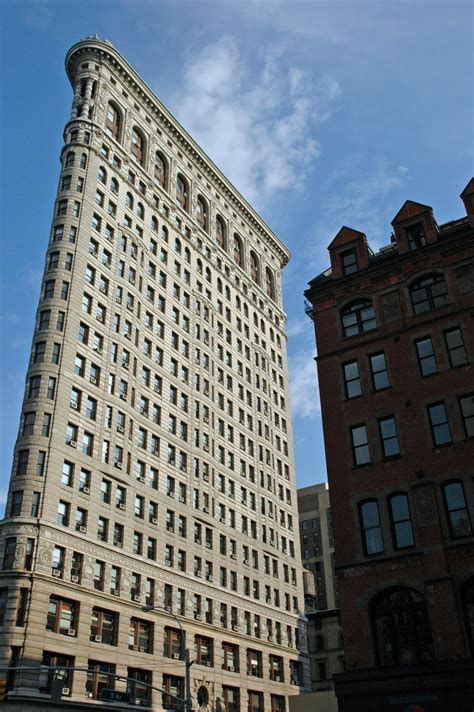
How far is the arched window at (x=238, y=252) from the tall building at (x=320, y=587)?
4209 cm

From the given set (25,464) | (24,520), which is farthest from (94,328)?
(24,520)

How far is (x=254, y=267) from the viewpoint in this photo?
355ft

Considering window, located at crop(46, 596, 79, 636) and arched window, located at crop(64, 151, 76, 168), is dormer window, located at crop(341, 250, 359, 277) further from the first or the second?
arched window, located at crop(64, 151, 76, 168)

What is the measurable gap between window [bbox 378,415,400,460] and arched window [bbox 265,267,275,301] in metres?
74.0

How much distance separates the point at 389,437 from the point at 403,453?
1.39 meters

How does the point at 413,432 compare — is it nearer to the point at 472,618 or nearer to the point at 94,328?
the point at 472,618

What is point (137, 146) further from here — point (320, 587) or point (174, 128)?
point (320, 587)

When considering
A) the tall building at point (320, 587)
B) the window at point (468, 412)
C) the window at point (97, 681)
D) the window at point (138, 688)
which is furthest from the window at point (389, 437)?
the tall building at point (320, 587)

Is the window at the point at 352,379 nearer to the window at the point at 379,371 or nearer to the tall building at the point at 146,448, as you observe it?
the window at the point at 379,371

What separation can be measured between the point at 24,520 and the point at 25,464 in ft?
16.0

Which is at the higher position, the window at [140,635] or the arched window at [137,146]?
the arched window at [137,146]

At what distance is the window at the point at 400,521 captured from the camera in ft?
103

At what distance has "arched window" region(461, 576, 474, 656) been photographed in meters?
28.4

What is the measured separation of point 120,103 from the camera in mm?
85125
